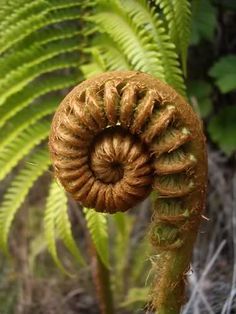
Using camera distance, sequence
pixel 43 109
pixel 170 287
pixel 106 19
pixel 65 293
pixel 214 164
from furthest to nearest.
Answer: pixel 65 293
pixel 214 164
pixel 43 109
pixel 106 19
pixel 170 287

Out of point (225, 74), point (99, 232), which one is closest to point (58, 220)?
point (99, 232)

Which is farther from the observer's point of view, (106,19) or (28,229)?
(28,229)

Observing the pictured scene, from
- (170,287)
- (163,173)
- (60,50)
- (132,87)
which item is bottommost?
(170,287)

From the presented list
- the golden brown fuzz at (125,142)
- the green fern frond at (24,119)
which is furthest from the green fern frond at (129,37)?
the golden brown fuzz at (125,142)

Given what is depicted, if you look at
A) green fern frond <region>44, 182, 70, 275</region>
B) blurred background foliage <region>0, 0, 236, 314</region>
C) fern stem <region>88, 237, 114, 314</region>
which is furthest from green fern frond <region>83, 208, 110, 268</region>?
fern stem <region>88, 237, 114, 314</region>

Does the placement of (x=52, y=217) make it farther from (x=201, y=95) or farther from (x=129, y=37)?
(x=201, y=95)

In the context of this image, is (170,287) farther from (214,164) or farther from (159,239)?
(214,164)

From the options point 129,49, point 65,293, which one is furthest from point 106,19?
point 65,293
